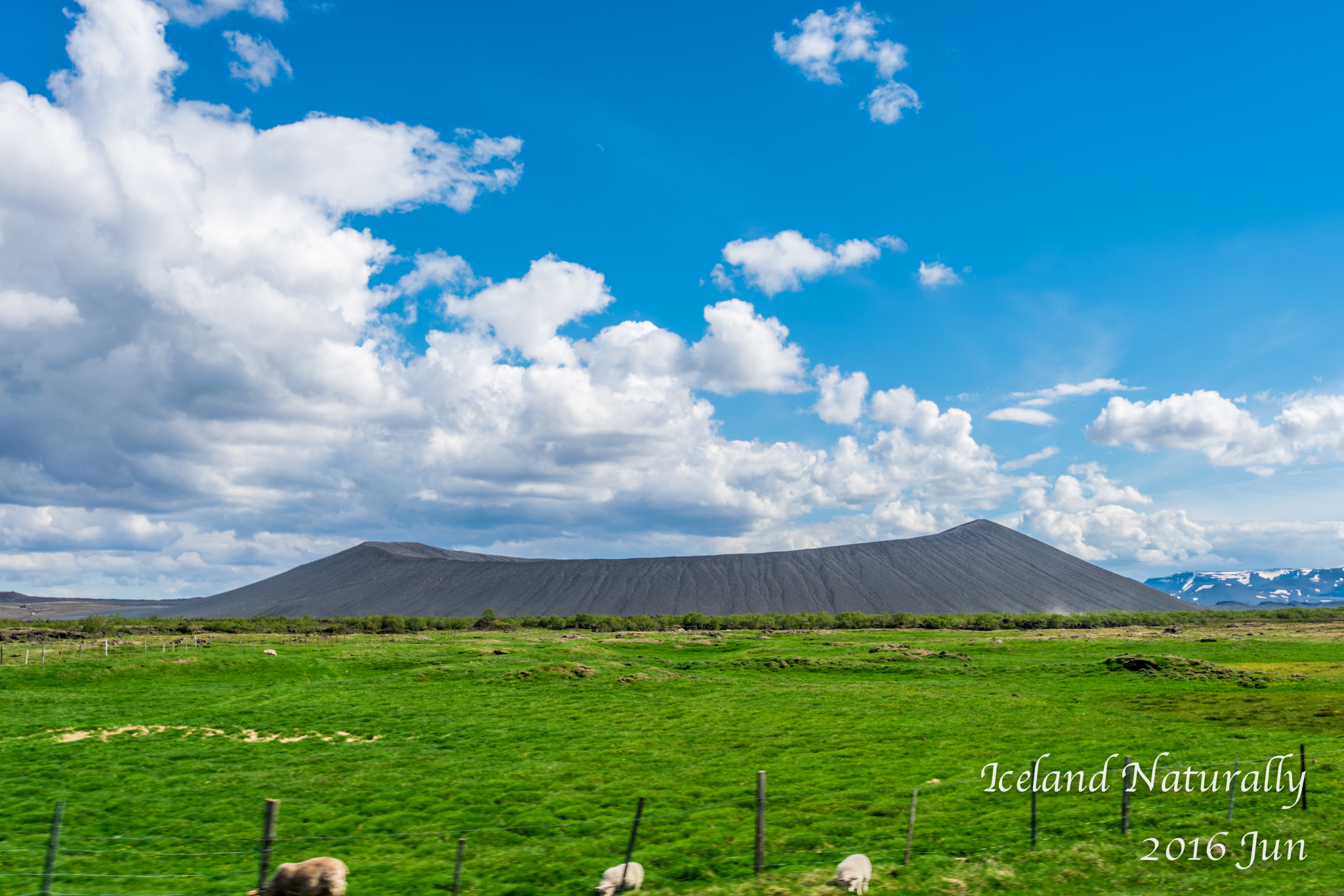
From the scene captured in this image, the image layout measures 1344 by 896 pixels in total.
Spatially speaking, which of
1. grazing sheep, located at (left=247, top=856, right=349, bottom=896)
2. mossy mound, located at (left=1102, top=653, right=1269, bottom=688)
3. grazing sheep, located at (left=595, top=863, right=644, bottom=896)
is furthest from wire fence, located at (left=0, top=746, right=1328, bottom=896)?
mossy mound, located at (left=1102, top=653, right=1269, bottom=688)

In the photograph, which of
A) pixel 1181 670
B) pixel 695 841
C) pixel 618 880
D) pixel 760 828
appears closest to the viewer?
pixel 618 880

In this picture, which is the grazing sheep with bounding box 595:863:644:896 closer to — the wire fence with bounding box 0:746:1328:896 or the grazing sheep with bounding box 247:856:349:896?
the wire fence with bounding box 0:746:1328:896

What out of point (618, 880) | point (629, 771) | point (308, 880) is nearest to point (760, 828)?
point (618, 880)

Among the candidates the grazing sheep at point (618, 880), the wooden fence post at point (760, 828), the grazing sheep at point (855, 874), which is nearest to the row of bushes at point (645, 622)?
the grazing sheep at point (618, 880)

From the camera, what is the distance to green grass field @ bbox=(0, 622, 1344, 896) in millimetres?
17578

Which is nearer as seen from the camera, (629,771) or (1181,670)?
(629,771)

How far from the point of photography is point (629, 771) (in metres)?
29.7

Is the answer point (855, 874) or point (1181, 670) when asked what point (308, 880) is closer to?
point (855, 874)

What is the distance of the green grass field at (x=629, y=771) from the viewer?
57.7 ft

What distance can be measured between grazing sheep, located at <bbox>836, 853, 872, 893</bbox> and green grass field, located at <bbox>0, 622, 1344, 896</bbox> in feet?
1.26

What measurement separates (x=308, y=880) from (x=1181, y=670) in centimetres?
7002

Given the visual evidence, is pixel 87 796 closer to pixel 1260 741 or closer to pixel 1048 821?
pixel 1048 821

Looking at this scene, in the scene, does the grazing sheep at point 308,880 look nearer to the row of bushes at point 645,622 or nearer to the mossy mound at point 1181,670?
the mossy mound at point 1181,670

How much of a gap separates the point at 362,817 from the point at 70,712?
31221mm
